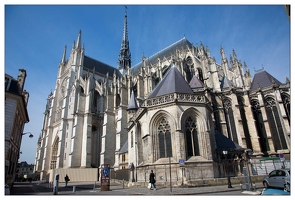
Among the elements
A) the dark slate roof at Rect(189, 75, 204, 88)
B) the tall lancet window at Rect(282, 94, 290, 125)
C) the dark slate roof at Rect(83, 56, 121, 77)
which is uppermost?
the dark slate roof at Rect(83, 56, 121, 77)

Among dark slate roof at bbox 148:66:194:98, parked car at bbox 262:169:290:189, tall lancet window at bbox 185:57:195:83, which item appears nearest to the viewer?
parked car at bbox 262:169:290:189

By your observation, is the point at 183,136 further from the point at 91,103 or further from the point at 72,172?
the point at 91,103

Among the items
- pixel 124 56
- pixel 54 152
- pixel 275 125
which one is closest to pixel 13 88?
pixel 54 152

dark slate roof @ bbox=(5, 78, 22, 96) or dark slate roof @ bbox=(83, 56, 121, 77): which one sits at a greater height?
dark slate roof @ bbox=(83, 56, 121, 77)

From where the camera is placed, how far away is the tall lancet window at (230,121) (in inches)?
726

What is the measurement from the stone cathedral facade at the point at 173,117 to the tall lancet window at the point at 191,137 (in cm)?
6

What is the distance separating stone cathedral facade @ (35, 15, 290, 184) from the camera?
38.2 feet

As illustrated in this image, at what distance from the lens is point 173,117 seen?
11570 millimetres

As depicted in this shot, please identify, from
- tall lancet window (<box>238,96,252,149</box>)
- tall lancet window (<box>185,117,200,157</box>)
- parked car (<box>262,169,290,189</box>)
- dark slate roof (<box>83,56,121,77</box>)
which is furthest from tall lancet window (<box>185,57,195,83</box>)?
parked car (<box>262,169,290,189</box>)

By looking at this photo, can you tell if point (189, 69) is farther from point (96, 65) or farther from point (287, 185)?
point (96, 65)

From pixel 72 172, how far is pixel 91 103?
33.0ft

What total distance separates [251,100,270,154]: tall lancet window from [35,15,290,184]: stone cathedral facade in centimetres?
8

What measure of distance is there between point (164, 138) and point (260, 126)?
13.0 m

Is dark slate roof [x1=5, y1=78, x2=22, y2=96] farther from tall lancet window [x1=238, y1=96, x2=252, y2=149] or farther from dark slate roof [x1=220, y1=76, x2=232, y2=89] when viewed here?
dark slate roof [x1=220, y1=76, x2=232, y2=89]
